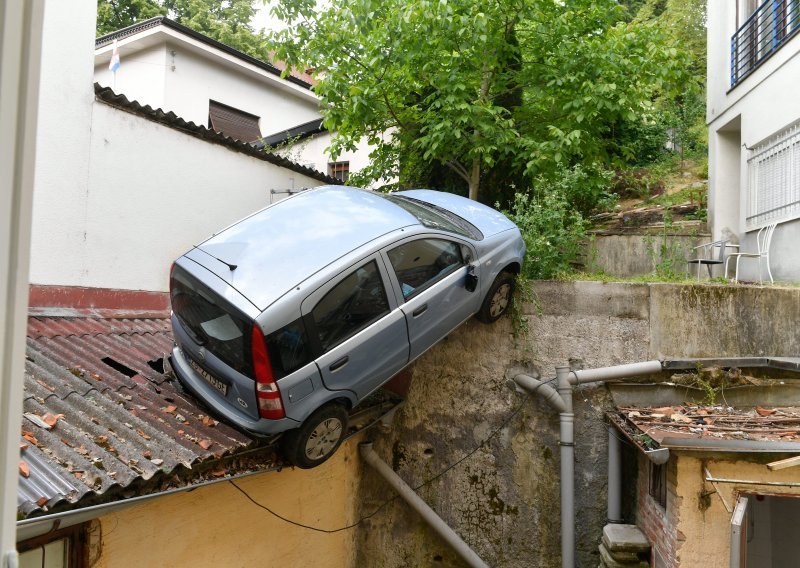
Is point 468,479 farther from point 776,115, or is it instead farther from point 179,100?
point 179,100

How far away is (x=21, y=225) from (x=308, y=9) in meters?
9.12

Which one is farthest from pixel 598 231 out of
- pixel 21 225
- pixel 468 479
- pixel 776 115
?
pixel 21 225

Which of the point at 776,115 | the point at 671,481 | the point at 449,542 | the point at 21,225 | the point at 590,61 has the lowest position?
the point at 449,542

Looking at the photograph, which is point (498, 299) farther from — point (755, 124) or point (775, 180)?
point (755, 124)

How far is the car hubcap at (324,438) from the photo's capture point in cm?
541

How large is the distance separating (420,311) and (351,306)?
83 cm

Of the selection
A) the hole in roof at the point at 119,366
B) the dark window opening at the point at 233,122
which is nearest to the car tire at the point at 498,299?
the hole in roof at the point at 119,366

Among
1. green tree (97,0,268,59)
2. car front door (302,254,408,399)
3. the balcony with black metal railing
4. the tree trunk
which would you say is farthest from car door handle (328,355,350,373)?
green tree (97,0,268,59)

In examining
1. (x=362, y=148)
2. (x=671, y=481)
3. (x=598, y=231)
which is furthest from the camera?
(x=362, y=148)

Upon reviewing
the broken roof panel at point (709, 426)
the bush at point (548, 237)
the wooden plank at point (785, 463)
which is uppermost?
the bush at point (548, 237)

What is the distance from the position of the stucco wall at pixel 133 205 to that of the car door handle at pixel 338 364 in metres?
3.19

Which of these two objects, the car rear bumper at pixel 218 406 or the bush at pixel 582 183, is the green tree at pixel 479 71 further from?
the car rear bumper at pixel 218 406

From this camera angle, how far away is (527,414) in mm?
7426

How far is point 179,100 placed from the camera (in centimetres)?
1351
